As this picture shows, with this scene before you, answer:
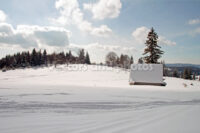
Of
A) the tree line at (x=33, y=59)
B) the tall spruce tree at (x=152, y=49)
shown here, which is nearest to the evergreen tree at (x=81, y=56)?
the tree line at (x=33, y=59)

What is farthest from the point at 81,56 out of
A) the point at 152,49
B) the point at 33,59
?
the point at 152,49

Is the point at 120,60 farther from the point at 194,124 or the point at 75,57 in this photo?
the point at 194,124

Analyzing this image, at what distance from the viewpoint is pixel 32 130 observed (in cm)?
260

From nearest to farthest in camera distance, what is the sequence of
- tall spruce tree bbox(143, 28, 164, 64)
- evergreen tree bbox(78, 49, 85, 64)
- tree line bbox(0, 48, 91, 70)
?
1. tall spruce tree bbox(143, 28, 164, 64)
2. tree line bbox(0, 48, 91, 70)
3. evergreen tree bbox(78, 49, 85, 64)

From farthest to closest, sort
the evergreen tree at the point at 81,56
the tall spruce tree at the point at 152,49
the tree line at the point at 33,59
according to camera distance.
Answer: the evergreen tree at the point at 81,56
the tree line at the point at 33,59
the tall spruce tree at the point at 152,49

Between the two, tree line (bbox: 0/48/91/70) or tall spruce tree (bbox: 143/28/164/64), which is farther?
tree line (bbox: 0/48/91/70)

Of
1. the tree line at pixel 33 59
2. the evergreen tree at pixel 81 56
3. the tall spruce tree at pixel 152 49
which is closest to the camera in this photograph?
the tall spruce tree at pixel 152 49

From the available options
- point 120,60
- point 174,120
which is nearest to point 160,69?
point 174,120

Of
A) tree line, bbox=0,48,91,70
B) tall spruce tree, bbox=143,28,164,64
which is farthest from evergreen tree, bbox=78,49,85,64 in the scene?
tall spruce tree, bbox=143,28,164,64

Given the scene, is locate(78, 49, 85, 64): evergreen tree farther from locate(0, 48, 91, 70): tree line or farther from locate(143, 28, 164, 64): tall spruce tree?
locate(143, 28, 164, 64): tall spruce tree

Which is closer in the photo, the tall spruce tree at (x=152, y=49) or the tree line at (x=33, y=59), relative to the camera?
the tall spruce tree at (x=152, y=49)

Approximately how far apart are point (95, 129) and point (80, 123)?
1.70 ft

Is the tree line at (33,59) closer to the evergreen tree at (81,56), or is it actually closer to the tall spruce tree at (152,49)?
the evergreen tree at (81,56)

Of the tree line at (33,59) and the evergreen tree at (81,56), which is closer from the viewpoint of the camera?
the tree line at (33,59)
